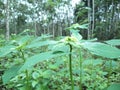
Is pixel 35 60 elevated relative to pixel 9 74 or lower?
elevated

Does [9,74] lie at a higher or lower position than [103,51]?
lower

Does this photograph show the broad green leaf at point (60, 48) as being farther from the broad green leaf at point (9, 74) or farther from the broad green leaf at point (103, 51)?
the broad green leaf at point (9, 74)

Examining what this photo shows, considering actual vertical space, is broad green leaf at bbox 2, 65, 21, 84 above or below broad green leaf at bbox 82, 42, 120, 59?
below

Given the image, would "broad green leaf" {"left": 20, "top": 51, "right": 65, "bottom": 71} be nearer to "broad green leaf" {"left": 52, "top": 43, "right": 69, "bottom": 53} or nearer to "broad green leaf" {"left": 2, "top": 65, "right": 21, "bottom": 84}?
"broad green leaf" {"left": 52, "top": 43, "right": 69, "bottom": 53}

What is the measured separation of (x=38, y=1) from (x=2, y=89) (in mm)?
30015

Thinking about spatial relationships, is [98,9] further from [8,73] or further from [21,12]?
[8,73]

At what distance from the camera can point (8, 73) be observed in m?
0.88

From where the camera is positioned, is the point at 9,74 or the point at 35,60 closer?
the point at 35,60

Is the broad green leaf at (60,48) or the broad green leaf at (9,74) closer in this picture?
the broad green leaf at (60,48)

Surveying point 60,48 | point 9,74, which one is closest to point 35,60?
point 60,48

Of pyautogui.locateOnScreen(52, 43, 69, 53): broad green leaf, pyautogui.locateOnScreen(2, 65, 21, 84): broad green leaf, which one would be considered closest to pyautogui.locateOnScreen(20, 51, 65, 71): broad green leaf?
pyautogui.locateOnScreen(52, 43, 69, 53): broad green leaf

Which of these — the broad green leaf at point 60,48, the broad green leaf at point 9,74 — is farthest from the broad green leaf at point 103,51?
the broad green leaf at point 9,74

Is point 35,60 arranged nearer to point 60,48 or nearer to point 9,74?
point 60,48

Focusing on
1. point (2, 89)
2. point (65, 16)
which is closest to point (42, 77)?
point (2, 89)
